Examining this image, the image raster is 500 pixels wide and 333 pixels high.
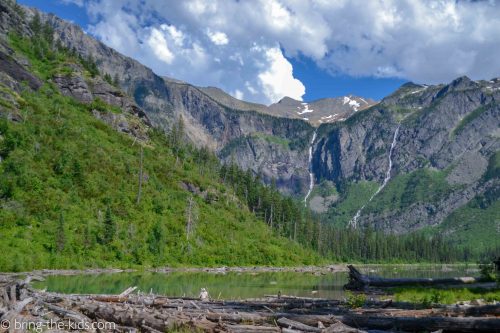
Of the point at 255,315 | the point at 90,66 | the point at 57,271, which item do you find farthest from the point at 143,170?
the point at 255,315

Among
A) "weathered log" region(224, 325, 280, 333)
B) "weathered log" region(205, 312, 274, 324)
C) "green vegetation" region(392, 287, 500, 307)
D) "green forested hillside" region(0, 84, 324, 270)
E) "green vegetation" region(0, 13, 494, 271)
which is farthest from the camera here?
"green vegetation" region(0, 13, 494, 271)

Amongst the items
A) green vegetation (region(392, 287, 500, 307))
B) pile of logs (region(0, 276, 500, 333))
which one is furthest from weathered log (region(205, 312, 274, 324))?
green vegetation (region(392, 287, 500, 307))

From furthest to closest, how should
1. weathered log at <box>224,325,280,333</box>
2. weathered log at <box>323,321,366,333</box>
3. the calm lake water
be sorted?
the calm lake water, weathered log at <box>224,325,280,333</box>, weathered log at <box>323,321,366,333</box>

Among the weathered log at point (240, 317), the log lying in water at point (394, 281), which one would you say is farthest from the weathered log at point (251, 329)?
the log lying in water at point (394, 281)

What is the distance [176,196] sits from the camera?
104750 millimetres

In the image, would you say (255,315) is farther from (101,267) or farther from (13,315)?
(101,267)

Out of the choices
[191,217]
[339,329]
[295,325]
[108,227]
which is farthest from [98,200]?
[339,329]

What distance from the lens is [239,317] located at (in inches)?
748

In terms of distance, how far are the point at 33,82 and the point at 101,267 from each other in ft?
230

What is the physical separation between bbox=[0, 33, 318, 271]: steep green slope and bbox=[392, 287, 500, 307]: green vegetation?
44.9 meters

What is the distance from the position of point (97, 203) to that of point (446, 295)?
215 feet

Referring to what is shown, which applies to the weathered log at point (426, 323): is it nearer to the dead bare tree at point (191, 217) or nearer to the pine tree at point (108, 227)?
the pine tree at point (108, 227)

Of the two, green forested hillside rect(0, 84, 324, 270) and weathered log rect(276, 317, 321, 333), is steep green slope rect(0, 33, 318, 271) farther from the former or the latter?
weathered log rect(276, 317, 321, 333)

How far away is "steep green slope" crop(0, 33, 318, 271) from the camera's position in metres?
65.1
